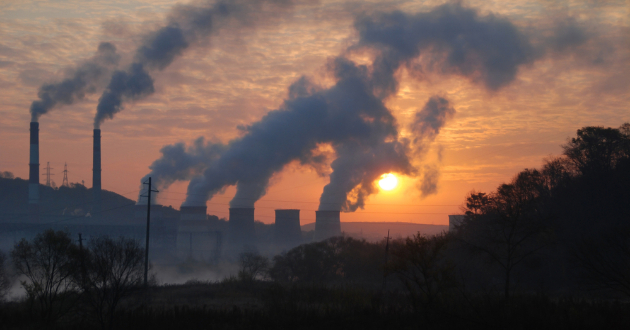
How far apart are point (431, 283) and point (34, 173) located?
5580cm

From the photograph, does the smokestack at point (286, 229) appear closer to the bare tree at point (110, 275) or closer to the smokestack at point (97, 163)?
the smokestack at point (97, 163)

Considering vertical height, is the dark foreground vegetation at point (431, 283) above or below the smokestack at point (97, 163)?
below

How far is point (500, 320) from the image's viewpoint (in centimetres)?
1064

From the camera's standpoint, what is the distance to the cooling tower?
2066 inches

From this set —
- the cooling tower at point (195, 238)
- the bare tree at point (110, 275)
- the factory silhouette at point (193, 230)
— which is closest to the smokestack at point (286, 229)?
the factory silhouette at point (193, 230)

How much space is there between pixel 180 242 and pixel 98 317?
43.7 metres

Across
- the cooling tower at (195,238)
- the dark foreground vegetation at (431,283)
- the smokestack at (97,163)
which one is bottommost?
the cooling tower at (195,238)

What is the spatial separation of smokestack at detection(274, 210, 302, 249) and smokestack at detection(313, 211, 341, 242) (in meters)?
5.07

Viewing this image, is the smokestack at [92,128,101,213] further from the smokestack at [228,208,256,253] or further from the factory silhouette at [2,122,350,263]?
the smokestack at [228,208,256,253]

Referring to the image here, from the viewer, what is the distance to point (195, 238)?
53031 millimetres

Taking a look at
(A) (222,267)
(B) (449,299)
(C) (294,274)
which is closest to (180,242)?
(A) (222,267)

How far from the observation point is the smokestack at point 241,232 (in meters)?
51.9

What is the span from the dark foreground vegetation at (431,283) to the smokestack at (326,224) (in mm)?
20088

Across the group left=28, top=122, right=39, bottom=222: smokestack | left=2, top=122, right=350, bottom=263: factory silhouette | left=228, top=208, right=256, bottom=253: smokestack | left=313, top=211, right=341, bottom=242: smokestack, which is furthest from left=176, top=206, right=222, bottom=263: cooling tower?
left=28, top=122, right=39, bottom=222: smokestack
